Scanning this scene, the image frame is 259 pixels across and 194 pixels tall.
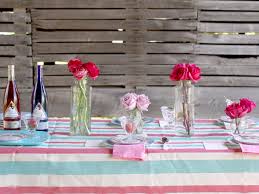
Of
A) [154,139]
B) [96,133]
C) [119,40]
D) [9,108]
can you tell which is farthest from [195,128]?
[119,40]

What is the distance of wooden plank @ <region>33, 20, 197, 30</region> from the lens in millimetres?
4891

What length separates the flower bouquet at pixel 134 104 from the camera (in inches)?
100

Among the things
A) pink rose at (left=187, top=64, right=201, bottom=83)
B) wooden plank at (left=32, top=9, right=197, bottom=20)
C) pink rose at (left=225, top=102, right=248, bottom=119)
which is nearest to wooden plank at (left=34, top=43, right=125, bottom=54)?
wooden plank at (left=32, top=9, right=197, bottom=20)

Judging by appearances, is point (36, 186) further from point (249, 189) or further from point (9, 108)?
point (249, 189)

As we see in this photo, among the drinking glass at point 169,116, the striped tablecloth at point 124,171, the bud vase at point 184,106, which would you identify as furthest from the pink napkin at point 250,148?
the drinking glass at point 169,116

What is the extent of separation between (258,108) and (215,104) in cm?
44

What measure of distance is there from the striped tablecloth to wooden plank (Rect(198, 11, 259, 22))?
273 centimetres

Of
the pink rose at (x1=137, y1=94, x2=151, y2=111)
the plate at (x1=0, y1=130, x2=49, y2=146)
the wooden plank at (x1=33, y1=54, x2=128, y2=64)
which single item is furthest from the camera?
the wooden plank at (x1=33, y1=54, x2=128, y2=64)

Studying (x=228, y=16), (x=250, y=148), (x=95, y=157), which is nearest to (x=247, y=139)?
(x=250, y=148)

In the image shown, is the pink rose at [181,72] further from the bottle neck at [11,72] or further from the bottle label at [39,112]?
the bottle neck at [11,72]

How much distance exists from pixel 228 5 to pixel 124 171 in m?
3.02

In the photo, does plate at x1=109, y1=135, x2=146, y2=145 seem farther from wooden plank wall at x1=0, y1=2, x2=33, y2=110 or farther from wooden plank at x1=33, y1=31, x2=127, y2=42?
wooden plank wall at x1=0, y1=2, x2=33, y2=110

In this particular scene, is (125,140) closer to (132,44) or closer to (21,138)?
(21,138)

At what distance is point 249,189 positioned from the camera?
237cm
